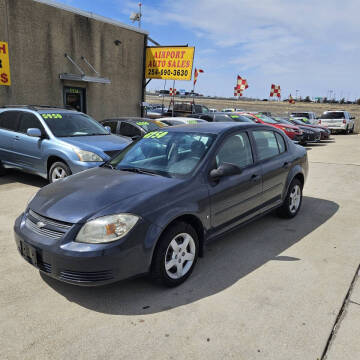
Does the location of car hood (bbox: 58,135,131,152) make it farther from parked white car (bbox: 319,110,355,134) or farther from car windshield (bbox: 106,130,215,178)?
parked white car (bbox: 319,110,355,134)

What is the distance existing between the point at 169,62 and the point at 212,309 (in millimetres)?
13653

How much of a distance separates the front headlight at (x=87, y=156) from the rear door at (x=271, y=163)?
2.97m

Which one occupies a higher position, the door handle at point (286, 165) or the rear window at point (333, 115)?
the door handle at point (286, 165)

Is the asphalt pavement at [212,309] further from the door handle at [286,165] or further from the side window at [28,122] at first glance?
the side window at [28,122]

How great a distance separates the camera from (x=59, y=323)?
2779 millimetres

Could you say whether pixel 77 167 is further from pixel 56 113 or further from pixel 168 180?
pixel 168 180

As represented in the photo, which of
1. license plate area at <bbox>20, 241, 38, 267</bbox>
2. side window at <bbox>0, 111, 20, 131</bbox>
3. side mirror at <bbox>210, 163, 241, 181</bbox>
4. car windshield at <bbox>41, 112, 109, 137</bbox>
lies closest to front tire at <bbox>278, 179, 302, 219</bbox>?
side mirror at <bbox>210, 163, 241, 181</bbox>

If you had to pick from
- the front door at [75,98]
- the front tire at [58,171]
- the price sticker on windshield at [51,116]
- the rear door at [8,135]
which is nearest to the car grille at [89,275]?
the front tire at [58,171]

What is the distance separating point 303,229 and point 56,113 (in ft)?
17.7

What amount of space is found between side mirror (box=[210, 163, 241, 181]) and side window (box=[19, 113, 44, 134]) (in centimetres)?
469

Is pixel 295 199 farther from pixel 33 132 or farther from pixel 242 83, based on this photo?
pixel 242 83

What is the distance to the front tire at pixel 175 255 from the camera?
3.12m

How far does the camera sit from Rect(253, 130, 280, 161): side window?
4613mm

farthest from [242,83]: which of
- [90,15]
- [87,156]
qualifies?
[87,156]
